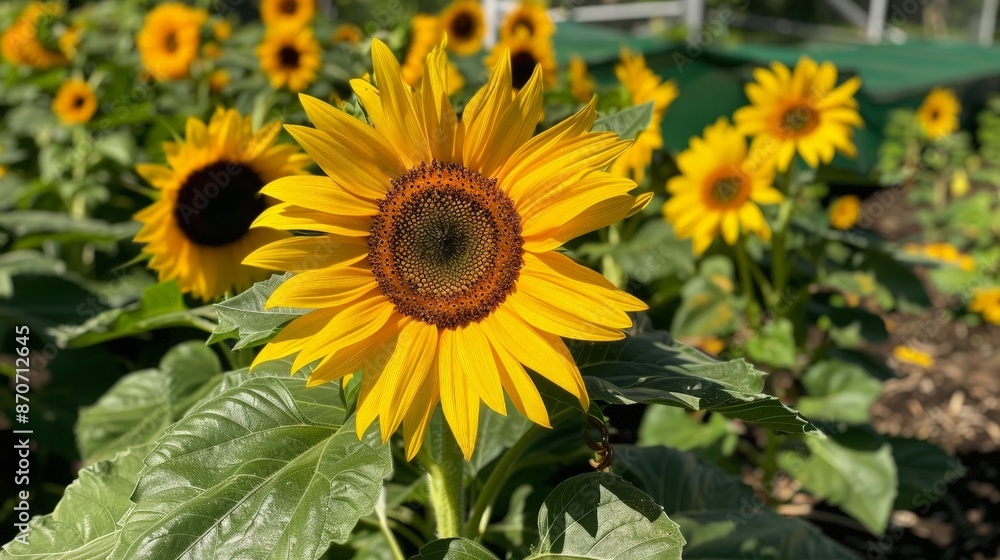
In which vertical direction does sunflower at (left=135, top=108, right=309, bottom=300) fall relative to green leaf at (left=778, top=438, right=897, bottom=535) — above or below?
above

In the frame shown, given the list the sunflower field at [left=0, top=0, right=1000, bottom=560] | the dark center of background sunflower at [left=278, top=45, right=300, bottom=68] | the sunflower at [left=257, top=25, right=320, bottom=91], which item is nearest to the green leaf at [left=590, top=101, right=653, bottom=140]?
the sunflower field at [left=0, top=0, right=1000, bottom=560]

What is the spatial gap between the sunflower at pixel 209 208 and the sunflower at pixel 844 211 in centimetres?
437

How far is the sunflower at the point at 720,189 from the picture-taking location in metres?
2.92

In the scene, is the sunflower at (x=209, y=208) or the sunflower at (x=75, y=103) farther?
the sunflower at (x=75, y=103)

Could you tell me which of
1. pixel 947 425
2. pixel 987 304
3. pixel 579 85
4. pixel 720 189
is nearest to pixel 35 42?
pixel 579 85

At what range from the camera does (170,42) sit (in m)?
4.38

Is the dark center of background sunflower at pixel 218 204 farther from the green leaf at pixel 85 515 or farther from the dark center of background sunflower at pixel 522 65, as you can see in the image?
the dark center of background sunflower at pixel 522 65

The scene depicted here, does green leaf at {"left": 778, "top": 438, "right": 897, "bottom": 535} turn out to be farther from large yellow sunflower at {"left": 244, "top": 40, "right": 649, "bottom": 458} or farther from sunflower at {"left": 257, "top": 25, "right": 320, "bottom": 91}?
sunflower at {"left": 257, "top": 25, "right": 320, "bottom": 91}

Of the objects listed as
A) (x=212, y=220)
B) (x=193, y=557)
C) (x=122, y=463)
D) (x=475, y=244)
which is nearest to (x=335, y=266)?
(x=475, y=244)

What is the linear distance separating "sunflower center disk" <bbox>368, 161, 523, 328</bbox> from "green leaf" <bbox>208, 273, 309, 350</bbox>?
5.8 inches

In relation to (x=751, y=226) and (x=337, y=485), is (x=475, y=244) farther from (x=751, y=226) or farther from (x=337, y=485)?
(x=751, y=226)

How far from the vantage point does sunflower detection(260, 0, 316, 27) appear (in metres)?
4.73

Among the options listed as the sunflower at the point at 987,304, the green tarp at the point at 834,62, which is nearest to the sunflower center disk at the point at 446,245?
the green tarp at the point at 834,62

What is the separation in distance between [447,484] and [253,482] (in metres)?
0.35
